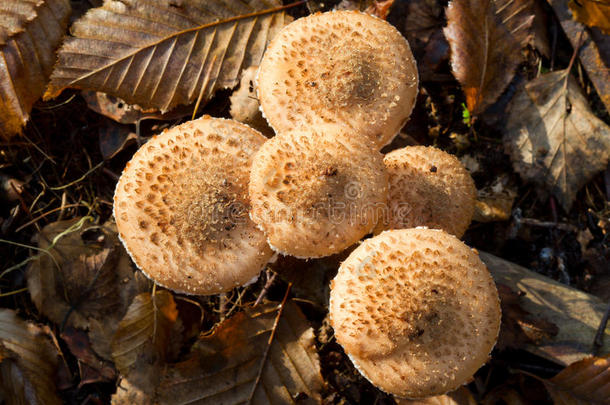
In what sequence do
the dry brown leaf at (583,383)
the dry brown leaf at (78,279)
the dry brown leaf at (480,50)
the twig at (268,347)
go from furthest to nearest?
1. the dry brown leaf at (480,50)
2. the dry brown leaf at (78,279)
3. the twig at (268,347)
4. the dry brown leaf at (583,383)

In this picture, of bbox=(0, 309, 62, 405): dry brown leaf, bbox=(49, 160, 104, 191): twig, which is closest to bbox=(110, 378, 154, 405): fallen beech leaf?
bbox=(0, 309, 62, 405): dry brown leaf

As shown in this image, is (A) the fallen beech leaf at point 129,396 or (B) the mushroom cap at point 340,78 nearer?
(B) the mushroom cap at point 340,78

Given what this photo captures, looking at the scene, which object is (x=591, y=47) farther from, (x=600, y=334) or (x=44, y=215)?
(x=44, y=215)

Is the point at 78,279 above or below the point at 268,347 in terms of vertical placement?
above

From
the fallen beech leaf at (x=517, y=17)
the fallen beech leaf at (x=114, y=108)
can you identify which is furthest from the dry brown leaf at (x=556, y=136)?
the fallen beech leaf at (x=114, y=108)

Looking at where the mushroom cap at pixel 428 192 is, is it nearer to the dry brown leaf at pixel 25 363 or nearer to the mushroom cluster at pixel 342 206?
the mushroom cluster at pixel 342 206

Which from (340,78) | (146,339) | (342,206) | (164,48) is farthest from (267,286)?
(164,48)
